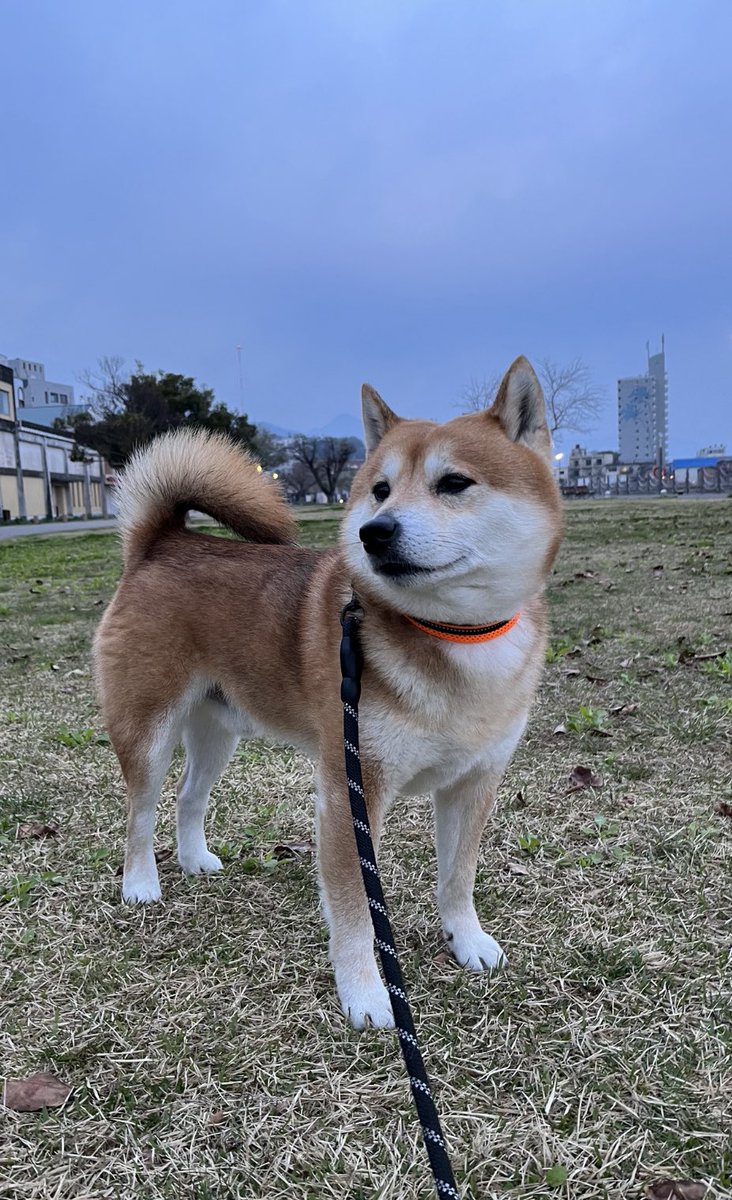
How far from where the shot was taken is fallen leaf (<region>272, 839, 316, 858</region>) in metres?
3.08

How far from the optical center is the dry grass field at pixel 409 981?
1659 mm

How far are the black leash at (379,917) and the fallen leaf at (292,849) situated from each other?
1.18 m

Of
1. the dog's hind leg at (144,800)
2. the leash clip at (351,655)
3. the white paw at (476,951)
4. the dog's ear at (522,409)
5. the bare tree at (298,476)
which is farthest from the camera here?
the bare tree at (298,476)

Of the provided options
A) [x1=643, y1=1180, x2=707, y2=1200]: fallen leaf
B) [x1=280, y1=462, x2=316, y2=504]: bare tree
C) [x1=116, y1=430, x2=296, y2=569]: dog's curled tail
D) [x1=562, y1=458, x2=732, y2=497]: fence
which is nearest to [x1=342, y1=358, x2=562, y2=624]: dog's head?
[x1=116, y1=430, x2=296, y2=569]: dog's curled tail

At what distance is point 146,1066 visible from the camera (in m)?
1.95

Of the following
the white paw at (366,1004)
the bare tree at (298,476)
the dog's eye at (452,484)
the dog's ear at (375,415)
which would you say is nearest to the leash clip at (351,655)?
the dog's eye at (452,484)

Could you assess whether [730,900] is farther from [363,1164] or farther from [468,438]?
[468,438]

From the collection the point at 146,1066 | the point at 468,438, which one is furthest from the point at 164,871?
the point at 468,438

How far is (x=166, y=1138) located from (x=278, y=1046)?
0.38 m

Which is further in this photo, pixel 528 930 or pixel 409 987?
pixel 528 930

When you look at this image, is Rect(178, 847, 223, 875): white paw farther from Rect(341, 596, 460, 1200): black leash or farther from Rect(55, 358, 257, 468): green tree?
Rect(55, 358, 257, 468): green tree

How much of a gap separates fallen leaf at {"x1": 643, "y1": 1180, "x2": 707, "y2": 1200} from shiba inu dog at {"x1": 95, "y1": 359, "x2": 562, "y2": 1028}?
787mm

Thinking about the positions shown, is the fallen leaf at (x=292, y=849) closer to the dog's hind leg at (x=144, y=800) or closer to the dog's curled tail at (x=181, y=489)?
the dog's hind leg at (x=144, y=800)

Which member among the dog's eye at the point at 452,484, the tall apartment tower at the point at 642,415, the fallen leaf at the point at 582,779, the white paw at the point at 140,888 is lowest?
the white paw at the point at 140,888
